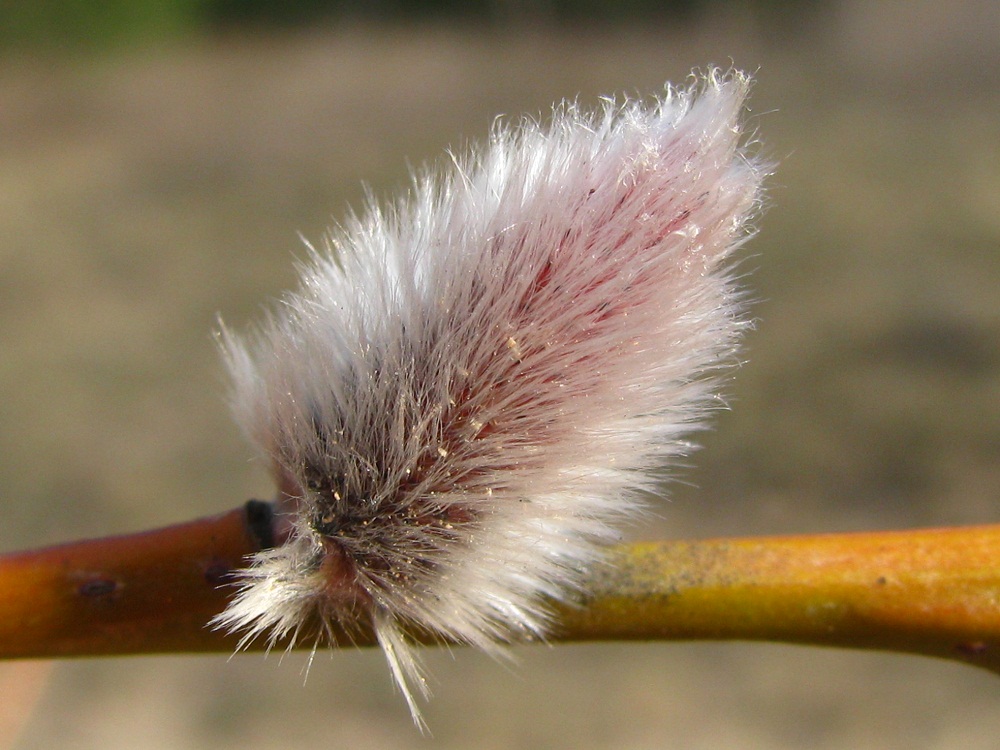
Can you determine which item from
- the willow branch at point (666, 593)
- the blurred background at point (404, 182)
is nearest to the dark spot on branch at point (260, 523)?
the willow branch at point (666, 593)

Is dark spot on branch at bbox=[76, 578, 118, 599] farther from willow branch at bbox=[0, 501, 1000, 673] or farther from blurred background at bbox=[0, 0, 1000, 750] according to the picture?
blurred background at bbox=[0, 0, 1000, 750]

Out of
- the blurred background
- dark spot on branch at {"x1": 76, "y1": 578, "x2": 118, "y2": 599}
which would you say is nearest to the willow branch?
dark spot on branch at {"x1": 76, "y1": 578, "x2": 118, "y2": 599}

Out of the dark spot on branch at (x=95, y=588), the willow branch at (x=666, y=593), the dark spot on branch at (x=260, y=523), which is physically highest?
the dark spot on branch at (x=260, y=523)

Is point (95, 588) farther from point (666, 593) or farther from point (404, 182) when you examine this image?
point (404, 182)

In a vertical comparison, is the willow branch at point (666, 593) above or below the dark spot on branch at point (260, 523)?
below

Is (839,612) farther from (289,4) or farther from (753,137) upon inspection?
(289,4)

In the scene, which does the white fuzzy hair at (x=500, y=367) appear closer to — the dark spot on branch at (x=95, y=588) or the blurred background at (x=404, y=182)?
the dark spot on branch at (x=95, y=588)

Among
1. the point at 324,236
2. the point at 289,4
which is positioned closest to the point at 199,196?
the point at 289,4
